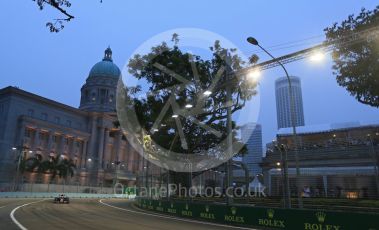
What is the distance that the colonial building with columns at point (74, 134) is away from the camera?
8281 cm

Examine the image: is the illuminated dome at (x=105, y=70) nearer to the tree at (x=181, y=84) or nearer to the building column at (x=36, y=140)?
the building column at (x=36, y=140)

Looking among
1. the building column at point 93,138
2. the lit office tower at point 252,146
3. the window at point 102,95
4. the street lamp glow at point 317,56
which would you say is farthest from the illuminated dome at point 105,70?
the street lamp glow at point 317,56

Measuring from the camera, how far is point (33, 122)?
8712 centimetres

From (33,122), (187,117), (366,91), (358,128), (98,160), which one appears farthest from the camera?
(98,160)

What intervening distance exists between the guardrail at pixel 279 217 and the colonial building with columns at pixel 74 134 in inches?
2203

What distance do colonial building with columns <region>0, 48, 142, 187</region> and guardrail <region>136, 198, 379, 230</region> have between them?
5595 centimetres

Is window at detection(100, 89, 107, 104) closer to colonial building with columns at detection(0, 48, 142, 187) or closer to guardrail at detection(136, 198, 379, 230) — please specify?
colonial building with columns at detection(0, 48, 142, 187)

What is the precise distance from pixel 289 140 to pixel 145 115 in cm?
3898

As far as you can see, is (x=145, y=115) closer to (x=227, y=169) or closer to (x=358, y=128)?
(x=227, y=169)

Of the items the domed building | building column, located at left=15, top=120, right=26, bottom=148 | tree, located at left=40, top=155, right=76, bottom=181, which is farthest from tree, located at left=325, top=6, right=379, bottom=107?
the domed building

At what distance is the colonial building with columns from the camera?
272 ft

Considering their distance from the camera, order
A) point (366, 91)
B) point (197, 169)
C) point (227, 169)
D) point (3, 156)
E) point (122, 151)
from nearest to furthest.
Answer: point (227, 169) → point (366, 91) → point (197, 169) → point (3, 156) → point (122, 151)

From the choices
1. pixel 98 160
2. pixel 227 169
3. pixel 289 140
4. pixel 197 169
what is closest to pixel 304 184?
pixel 197 169

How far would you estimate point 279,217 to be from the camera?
640 inches
